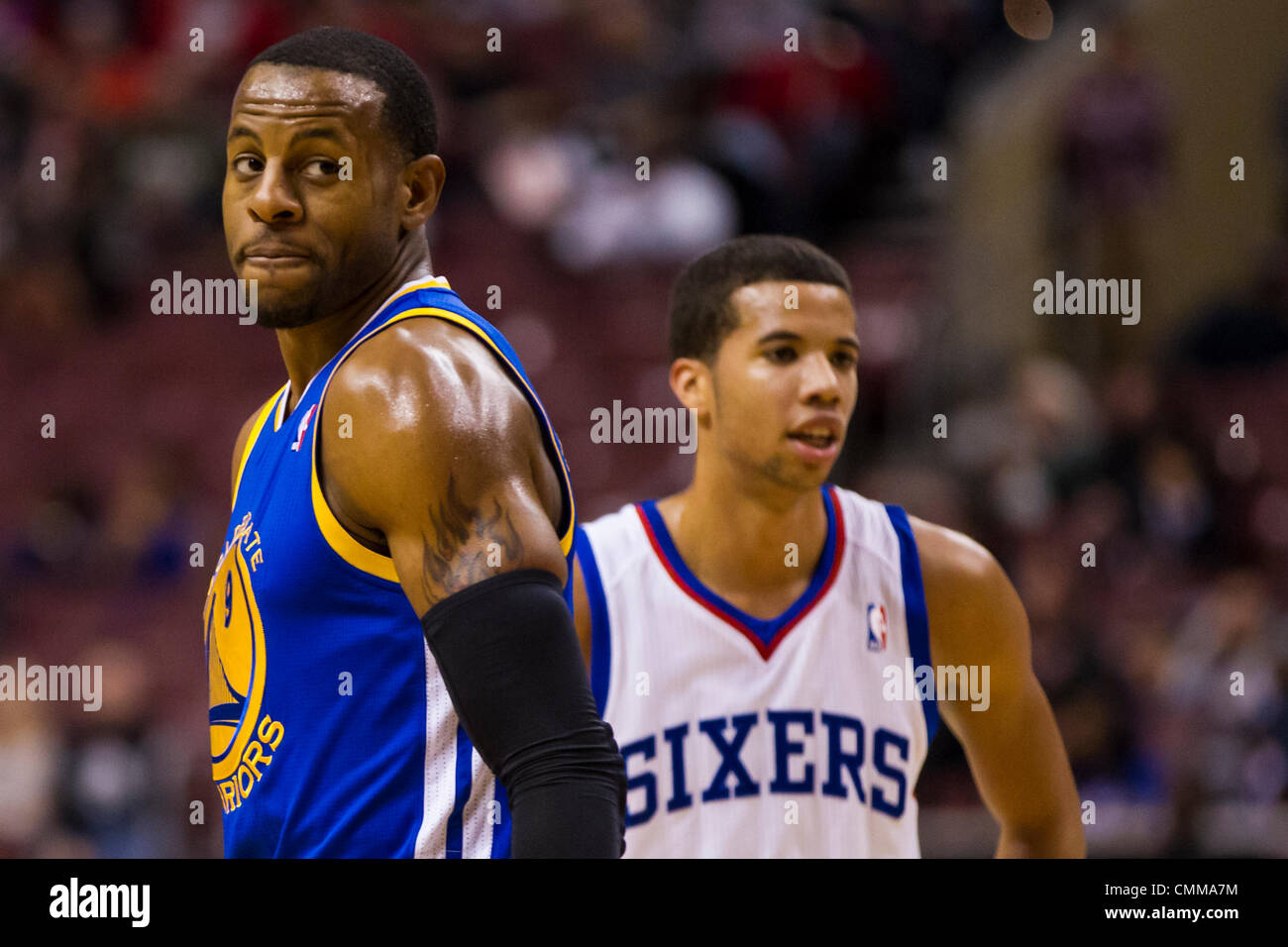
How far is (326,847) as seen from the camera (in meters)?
2.19

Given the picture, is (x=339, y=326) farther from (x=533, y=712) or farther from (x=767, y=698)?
(x=767, y=698)

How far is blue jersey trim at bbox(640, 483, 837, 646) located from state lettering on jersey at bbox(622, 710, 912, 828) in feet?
0.73

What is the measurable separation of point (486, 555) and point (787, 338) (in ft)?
6.18

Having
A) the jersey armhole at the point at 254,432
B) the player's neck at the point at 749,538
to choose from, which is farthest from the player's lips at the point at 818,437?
the jersey armhole at the point at 254,432

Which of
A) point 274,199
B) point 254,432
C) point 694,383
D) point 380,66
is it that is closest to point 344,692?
point 274,199

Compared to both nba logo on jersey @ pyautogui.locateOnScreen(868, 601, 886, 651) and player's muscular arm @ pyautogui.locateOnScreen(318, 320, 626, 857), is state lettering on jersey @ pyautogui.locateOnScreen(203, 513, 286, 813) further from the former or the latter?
nba logo on jersey @ pyautogui.locateOnScreen(868, 601, 886, 651)

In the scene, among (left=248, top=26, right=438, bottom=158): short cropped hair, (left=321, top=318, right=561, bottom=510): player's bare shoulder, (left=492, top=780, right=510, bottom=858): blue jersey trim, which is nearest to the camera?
(left=321, top=318, right=561, bottom=510): player's bare shoulder

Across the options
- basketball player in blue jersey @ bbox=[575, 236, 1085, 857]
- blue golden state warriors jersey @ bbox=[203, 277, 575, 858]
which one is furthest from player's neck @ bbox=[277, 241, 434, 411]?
basketball player in blue jersey @ bbox=[575, 236, 1085, 857]

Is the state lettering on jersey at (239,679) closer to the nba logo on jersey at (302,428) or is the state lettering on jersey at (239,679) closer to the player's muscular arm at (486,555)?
the nba logo on jersey at (302,428)

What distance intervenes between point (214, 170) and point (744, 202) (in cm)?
280

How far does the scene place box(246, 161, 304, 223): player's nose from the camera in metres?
2.28

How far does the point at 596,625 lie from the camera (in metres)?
3.66
